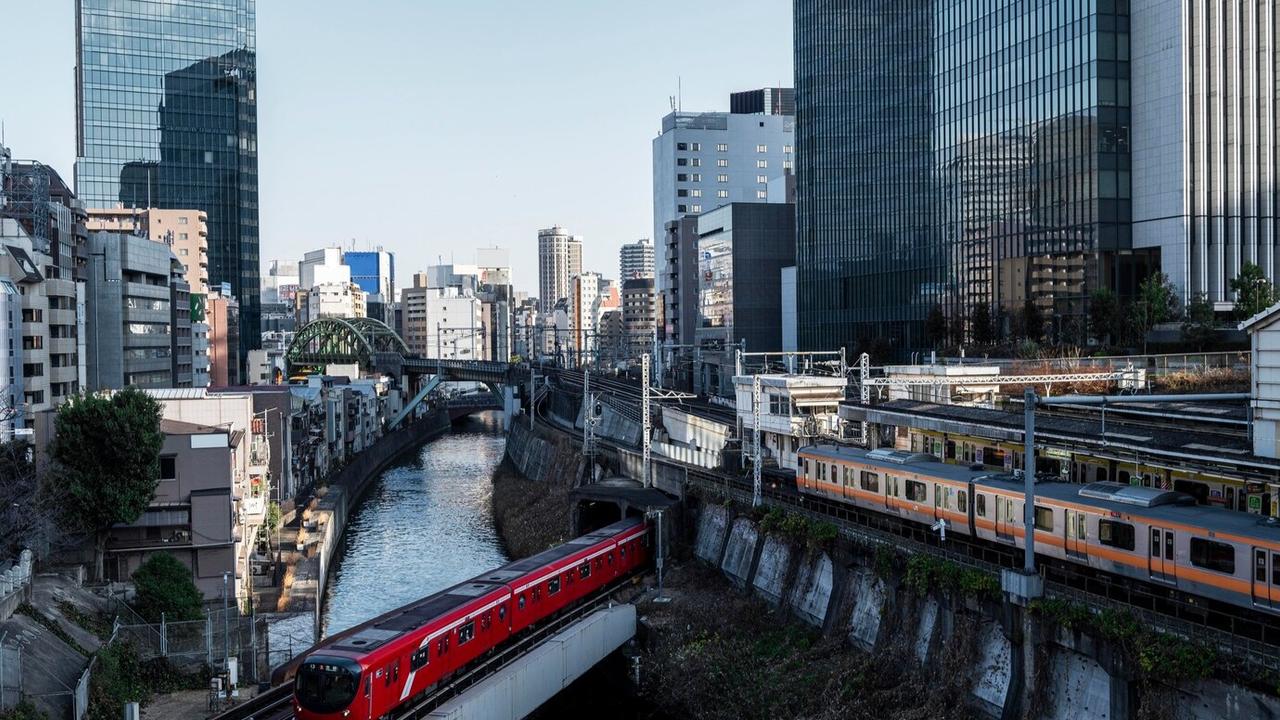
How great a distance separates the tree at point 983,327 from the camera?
7656cm

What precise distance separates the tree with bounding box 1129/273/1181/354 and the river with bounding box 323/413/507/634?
37.6 meters

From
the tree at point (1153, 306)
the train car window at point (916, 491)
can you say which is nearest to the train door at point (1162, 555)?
the train car window at point (916, 491)

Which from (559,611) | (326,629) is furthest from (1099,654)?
(326,629)

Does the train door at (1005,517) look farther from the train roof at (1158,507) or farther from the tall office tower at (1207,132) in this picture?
the tall office tower at (1207,132)

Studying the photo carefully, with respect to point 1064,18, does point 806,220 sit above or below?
below

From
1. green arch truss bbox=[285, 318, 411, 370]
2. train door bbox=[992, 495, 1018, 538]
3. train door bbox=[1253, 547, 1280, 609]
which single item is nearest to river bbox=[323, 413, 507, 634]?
train door bbox=[992, 495, 1018, 538]

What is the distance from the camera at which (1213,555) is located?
76.1 feet

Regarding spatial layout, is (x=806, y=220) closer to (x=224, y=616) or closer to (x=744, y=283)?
(x=744, y=283)

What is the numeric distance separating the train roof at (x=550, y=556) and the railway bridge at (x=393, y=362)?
2616 inches

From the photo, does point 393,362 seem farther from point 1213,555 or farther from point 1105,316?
point 1213,555

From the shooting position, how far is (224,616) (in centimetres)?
3428

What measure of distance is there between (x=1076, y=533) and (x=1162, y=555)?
2.77 metres

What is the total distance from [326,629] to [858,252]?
6659 centimetres

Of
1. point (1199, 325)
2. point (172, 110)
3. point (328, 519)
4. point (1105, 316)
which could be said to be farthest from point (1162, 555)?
point (172, 110)
